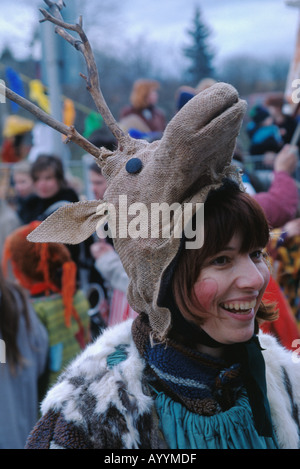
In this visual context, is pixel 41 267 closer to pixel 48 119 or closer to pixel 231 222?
pixel 48 119

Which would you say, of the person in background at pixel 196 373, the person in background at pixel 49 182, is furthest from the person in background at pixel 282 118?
the person in background at pixel 196 373

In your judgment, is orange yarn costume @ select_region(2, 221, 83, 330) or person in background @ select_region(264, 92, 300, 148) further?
person in background @ select_region(264, 92, 300, 148)

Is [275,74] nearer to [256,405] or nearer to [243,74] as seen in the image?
[243,74]

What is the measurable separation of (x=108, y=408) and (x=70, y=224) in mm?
574

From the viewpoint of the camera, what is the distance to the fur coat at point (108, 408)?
149 cm

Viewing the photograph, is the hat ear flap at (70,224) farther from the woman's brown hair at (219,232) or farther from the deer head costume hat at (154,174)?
the woman's brown hair at (219,232)

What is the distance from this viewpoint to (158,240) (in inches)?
60.2

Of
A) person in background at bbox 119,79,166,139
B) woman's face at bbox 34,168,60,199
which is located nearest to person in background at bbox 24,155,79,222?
woman's face at bbox 34,168,60,199

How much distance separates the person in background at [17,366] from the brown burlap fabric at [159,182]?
1.26 m

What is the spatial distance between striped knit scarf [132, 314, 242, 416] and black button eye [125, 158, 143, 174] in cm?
53

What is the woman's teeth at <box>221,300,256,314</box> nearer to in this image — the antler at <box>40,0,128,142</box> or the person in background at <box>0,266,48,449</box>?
the antler at <box>40,0,128,142</box>

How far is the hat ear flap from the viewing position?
1656 millimetres
